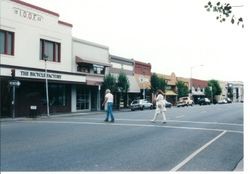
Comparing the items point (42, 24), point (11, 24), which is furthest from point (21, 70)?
point (42, 24)

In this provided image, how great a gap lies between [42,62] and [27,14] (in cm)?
436

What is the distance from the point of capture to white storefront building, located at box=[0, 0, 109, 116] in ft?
98.2

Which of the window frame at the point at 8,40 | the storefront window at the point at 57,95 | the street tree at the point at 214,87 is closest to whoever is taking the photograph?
the window frame at the point at 8,40

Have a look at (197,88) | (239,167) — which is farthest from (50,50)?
(197,88)

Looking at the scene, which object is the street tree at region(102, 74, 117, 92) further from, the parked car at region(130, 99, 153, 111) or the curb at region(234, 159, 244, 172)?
the curb at region(234, 159, 244, 172)

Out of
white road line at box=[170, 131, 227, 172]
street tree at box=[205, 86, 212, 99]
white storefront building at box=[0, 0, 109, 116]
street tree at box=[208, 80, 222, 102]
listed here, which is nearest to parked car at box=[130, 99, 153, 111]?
white storefront building at box=[0, 0, 109, 116]

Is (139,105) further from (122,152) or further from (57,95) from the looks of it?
(122,152)

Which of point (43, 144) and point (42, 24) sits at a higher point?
point (42, 24)

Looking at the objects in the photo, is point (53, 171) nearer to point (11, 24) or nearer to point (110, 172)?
point (110, 172)

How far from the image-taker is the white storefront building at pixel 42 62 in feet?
98.2

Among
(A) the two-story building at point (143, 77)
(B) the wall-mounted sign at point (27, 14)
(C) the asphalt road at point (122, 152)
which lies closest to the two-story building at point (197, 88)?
(A) the two-story building at point (143, 77)

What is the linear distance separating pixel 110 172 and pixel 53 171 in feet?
3.79

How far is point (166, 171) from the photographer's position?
8039mm

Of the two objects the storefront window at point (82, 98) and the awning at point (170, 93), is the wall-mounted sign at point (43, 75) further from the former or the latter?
the awning at point (170, 93)
